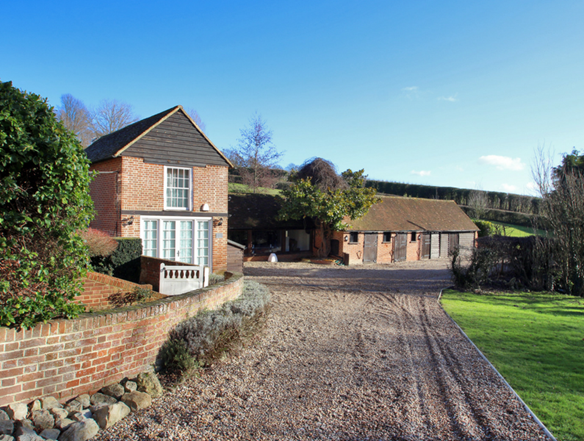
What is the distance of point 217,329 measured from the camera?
640 cm

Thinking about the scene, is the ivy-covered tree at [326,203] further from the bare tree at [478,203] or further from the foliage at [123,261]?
the bare tree at [478,203]

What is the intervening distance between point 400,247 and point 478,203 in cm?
2009

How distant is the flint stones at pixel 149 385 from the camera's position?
4965 millimetres

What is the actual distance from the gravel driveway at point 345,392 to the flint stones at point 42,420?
0.60 m

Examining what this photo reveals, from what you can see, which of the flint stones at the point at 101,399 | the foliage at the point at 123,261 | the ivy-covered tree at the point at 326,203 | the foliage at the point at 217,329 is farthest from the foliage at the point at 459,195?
the flint stones at the point at 101,399

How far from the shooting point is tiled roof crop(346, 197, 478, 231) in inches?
1003

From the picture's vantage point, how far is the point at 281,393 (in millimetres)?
5230

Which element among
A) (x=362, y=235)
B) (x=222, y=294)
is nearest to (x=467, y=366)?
(x=222, y=294)

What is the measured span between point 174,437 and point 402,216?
26.2 metres

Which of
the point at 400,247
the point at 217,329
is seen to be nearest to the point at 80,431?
the point at 217,329

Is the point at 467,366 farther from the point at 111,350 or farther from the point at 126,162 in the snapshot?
the point at 126,162

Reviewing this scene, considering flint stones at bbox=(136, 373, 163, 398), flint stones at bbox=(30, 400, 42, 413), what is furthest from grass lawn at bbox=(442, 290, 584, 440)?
flint stones at bbox=(30, 400, 42, 413)

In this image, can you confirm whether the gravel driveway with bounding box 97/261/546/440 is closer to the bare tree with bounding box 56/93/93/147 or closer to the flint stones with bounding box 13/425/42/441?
the flint stones with bounding box 13/425/42/441

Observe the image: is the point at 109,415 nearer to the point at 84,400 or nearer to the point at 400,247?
the point at 84,400
